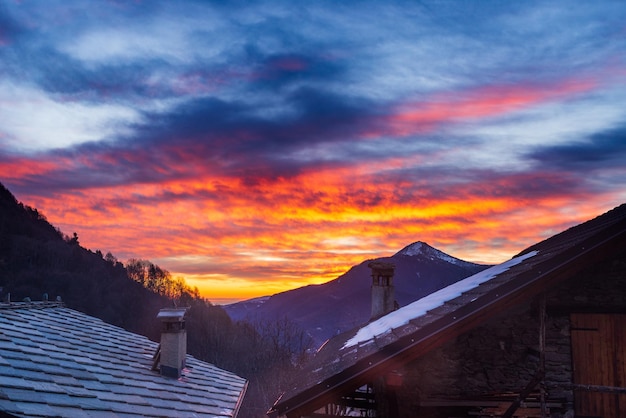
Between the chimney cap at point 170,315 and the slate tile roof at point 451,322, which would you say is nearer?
the slate tile roof at point 451,322

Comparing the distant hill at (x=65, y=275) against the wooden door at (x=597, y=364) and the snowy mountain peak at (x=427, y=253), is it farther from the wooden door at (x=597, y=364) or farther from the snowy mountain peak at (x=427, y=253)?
the snowy mountain peak at (x=427, y=253)

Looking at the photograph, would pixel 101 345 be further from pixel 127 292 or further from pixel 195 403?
pixel 127 292

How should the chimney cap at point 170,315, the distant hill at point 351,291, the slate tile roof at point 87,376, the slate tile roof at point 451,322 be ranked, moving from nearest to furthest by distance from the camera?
the slate tile roof at point 451,322, the slate tile roof at point 87,376, the chimney cap at point 170,315, the distant hill at point 351,291

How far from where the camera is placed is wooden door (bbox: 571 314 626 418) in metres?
7.23

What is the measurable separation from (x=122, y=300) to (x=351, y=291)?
178ft

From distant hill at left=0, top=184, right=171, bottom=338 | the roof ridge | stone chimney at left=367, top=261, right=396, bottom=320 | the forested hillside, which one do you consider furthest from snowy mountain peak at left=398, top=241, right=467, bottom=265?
the roof ridge

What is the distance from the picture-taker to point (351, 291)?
4139 inches

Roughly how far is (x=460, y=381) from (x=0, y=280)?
5967 centimetres

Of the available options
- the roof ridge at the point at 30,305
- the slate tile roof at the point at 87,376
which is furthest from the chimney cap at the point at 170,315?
the roof ridge at the point at 30,305

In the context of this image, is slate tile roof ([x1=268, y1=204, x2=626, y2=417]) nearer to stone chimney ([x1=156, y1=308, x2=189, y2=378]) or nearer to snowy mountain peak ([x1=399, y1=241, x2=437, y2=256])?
stone chimney ([x1=156, y1=308, x2=189, y2=378])

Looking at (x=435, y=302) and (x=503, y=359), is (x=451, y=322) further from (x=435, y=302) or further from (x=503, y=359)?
(x=435, y=302)

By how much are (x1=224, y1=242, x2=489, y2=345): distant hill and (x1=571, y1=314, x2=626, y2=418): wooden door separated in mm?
80993

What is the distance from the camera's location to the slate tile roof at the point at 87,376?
7.78 m

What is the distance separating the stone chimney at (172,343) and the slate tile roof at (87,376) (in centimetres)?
30
